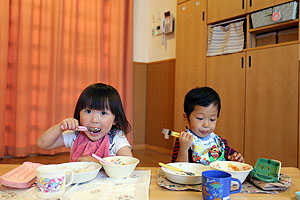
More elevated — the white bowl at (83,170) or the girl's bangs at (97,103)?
the girl's bangs at (97,103)

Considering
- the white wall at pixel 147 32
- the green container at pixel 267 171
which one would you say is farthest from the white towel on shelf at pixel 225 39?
the green container at pixel 267 171

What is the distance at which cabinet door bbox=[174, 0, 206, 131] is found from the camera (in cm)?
313

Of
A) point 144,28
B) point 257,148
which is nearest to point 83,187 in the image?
point 257,148

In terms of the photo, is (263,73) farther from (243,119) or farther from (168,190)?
(168,190)

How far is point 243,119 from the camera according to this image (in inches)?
106

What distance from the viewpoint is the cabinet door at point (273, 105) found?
2.30 meters

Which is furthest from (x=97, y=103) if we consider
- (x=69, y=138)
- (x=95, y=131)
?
(x=69, y=138)

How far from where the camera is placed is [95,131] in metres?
1.22

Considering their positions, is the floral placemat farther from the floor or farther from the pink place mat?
the floor

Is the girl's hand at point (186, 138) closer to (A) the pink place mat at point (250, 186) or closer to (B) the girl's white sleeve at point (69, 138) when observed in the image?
(A) the pink place mat at point (250, 186)

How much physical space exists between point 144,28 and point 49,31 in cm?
147

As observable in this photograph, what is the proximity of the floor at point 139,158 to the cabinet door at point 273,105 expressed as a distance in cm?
111

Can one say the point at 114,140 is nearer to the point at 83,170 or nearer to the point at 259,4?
the point at 83,170

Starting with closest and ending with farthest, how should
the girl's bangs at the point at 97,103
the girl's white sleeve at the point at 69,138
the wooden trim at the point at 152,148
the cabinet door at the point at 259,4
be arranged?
the girl's bangs at the point at 97,103, the girl's white sleeve at the point at 69,138, the cabinet door at the point at 259,4, the wooden trim at the point at 152,148
